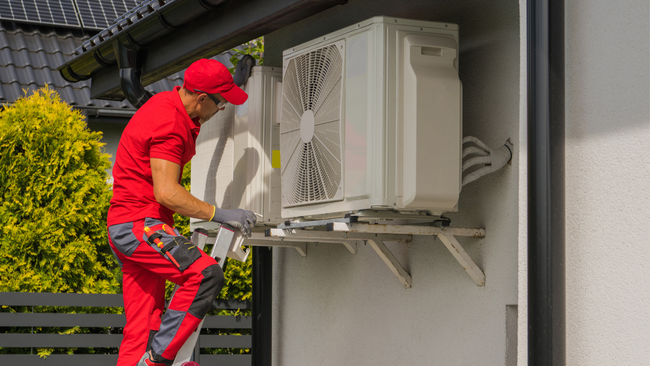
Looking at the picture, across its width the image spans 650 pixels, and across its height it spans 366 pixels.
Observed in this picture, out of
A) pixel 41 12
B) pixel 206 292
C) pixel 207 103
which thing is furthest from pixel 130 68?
pixel 41 12

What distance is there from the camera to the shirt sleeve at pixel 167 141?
9.64 feet

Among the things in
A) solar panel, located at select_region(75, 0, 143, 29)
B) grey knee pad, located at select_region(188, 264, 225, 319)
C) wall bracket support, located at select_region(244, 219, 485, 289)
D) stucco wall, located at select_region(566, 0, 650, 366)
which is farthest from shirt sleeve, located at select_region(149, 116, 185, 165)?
solar panel, located at select_region(75, 0, 143, 29)

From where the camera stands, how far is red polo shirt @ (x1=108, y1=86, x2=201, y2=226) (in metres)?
2.97

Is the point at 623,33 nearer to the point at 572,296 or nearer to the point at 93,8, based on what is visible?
the point at 572,296

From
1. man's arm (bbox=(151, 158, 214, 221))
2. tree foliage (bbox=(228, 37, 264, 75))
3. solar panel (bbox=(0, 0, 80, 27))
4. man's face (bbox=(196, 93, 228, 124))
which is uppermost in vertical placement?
solar panel (bbox=(0, 0, 80, 27))

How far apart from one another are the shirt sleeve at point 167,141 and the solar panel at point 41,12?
7.46m

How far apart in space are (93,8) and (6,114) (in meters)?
3.97

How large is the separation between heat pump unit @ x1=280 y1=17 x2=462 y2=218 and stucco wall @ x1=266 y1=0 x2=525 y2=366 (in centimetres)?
24

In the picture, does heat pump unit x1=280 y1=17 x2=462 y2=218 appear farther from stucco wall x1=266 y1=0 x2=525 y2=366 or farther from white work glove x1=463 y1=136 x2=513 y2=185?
stucco wall x1=266 y1=0 x2=525 y2=366

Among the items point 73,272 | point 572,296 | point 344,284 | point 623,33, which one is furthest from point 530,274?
point 73,272

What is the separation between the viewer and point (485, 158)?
291 centimetres

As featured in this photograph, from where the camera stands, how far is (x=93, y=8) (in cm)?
1008

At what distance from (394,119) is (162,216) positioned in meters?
1.15

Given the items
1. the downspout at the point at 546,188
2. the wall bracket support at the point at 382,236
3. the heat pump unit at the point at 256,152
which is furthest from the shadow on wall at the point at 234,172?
the downspout at the point at 546,188
